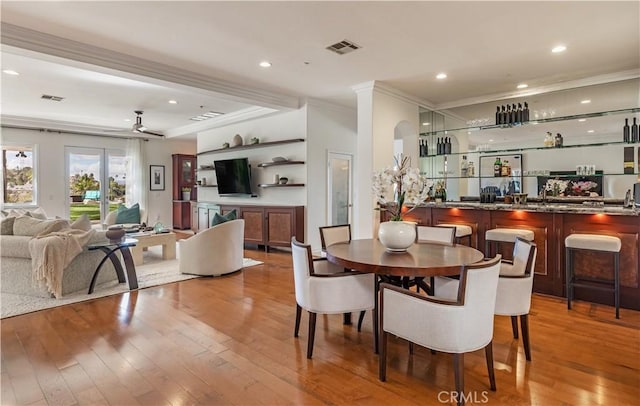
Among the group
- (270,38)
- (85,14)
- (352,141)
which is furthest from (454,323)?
(352,141)

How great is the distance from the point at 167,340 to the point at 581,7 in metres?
4.68

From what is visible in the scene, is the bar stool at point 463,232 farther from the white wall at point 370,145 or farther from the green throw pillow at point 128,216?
the green throw pillow at point 128,216

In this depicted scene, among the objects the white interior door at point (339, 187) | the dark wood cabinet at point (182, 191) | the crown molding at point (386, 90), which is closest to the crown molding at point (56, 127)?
the dark wood cabinet at point (182, 191)

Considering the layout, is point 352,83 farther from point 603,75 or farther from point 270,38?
point 603,75

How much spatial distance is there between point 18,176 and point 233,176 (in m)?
5.09

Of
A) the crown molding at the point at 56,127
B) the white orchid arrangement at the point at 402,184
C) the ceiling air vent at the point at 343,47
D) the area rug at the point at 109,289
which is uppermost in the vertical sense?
the crown molding at the point at 56,127

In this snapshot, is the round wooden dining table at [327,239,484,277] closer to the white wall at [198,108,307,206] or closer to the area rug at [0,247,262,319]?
the area rug at [0,247,262,319]

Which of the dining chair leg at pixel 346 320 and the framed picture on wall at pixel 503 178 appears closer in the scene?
the dining chair leg at pixel 346 320

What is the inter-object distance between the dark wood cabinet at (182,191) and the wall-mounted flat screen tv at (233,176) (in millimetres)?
2841

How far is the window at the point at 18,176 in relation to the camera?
8.17 m

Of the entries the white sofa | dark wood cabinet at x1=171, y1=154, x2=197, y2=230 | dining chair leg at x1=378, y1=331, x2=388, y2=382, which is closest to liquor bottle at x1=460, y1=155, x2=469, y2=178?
dining chair leg at x1=378, y1=331, x2=388, y2=382

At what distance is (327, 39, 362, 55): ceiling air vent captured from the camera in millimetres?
3977

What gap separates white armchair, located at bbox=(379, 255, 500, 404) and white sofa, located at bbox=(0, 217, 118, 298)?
154 inches

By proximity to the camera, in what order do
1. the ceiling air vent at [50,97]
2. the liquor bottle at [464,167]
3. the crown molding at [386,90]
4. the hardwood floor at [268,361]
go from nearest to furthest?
1. the hardwood floor at [268,361]
2. the crown molding at [386,90]
3. the ceiling air vent at [50,97]
4. the liquor bottle at [464,167]
